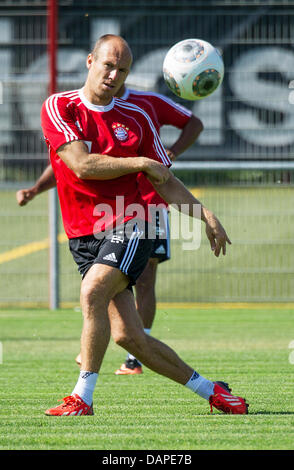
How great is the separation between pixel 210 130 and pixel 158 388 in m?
7.11

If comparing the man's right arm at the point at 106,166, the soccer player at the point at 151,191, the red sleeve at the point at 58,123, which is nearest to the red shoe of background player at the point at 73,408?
the man's right arm at the point at 106,166

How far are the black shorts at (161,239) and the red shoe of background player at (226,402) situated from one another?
7.77 feet

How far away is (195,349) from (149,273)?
1.18 m

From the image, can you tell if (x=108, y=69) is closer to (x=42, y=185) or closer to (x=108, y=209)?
(x=108, y=209)

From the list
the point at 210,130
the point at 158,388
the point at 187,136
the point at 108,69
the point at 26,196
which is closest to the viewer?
the point at 108,69

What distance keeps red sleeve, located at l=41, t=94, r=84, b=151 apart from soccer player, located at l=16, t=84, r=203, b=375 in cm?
188

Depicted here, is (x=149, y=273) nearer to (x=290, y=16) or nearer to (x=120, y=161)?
(x=120, y=161)

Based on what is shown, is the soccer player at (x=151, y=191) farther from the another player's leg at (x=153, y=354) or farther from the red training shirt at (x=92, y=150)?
the another player's leg at (x=153, y=354)

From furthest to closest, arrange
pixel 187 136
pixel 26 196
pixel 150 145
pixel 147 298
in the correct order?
pixel 187 136
pixel 147 298
pixel 26 196
pixel 150 145

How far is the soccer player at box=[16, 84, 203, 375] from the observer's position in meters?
7.50

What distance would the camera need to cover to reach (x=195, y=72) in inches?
300

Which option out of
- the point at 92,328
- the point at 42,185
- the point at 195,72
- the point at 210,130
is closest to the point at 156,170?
the point at 92,328

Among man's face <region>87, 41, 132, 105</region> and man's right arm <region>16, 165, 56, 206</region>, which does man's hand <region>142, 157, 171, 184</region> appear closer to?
man's face <region>87, 41, 132, 105</region>

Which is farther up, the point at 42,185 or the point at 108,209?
the point at 108,209
